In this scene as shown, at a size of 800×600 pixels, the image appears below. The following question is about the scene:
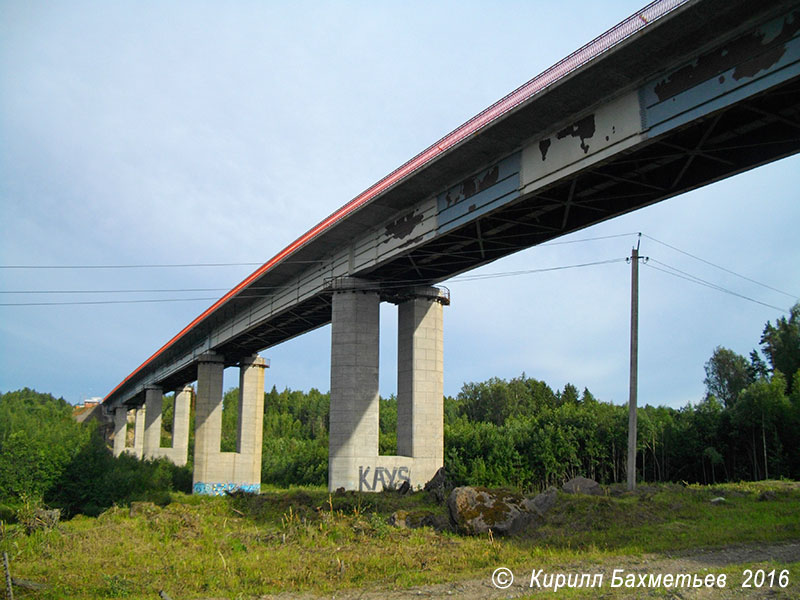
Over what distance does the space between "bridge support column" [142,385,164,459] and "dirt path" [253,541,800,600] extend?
70580 mm

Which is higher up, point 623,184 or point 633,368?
point 623,184

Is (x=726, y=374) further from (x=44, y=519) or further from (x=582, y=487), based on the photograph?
(x=44, y=519)

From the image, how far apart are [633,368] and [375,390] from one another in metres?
11.6

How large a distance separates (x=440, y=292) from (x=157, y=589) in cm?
2244

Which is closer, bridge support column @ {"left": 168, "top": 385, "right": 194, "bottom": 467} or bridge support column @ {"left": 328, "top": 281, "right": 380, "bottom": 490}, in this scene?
bridge support column @ {"left": 328, "top": 281, "right": 380, "bottom": 490}

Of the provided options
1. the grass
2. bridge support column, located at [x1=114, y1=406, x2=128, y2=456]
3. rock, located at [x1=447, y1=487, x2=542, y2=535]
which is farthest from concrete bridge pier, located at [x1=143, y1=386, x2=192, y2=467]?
rock, located at [x1=447, y1=487, x2=542, y2=535]

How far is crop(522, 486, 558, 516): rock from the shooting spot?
19.4 meters

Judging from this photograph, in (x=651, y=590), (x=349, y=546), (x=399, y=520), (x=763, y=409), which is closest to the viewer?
(x=651, y=590)

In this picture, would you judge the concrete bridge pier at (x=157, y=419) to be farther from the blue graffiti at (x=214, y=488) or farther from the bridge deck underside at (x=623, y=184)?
the bridge deck underside at (x=623, y=184)

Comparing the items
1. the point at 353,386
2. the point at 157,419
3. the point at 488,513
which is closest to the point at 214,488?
the point at 157,419

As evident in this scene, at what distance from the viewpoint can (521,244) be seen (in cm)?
2816

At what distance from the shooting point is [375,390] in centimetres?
Result: 3150

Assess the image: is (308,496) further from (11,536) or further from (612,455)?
(612,455)

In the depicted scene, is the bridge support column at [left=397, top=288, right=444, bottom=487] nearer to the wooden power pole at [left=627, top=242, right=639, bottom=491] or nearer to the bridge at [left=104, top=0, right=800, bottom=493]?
the bridge at [left=104, top=0, right=800, bottom=493]
